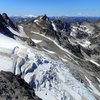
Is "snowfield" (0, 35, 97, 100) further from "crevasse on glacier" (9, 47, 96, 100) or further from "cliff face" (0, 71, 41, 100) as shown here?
"cliff face" (0, 71, 41, 100)

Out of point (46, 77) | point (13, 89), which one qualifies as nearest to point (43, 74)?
point (46, 77)

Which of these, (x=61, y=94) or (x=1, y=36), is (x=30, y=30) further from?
(x=61, y=94)

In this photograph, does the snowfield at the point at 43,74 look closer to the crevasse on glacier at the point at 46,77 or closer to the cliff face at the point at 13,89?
the crevasse on glacier at the point at 46,77

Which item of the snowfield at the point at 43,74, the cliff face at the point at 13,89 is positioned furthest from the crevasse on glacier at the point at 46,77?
the cliff face at the point at 13,89

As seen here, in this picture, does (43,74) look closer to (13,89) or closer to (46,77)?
(46,77)

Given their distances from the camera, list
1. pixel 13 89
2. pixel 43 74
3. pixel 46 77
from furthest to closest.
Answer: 1. pixel 43 74
2. pixel 46 77
3. pixel 13 89

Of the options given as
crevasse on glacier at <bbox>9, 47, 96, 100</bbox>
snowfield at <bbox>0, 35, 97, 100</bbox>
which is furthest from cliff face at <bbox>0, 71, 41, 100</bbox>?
crevasse on glacier at <bbox>9, 47, 96, 100</bbox>
